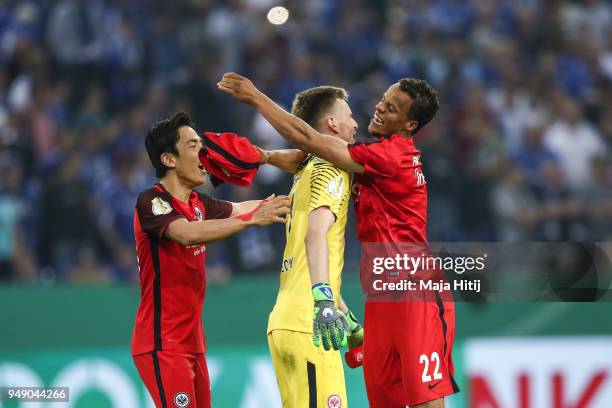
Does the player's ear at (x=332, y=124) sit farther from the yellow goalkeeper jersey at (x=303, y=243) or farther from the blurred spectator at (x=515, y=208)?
the blurred spectator at (x=515, y=208)

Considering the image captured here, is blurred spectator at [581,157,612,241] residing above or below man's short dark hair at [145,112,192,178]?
above

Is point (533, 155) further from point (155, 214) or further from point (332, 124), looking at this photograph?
point (155, 214)

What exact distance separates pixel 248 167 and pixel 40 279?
17.8 ft

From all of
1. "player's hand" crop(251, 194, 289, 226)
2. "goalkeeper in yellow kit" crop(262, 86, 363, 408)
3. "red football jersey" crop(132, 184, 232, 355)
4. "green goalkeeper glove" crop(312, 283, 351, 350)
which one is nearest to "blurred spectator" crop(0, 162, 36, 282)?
"red football jersey" crop(132, 184, 232, 355)

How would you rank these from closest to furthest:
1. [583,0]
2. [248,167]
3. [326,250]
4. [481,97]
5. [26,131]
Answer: [326,250] → [248,167] → [26,131] → [481,97] → [583,0]

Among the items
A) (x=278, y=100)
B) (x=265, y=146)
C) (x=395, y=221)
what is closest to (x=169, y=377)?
(x=395, y=221)

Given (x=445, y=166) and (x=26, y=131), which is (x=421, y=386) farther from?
(x=26, y=131)

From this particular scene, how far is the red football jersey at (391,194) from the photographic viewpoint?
5781 mm

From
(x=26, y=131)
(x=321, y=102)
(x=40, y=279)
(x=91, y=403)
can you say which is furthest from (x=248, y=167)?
(x=26, y=131)

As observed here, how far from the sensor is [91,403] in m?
8.69

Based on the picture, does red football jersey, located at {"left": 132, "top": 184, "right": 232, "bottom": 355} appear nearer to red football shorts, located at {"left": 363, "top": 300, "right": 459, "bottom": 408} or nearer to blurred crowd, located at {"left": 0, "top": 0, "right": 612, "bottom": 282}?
red football shorts, located at {"left": 363, "top": 300, "right": 459, "bottom": 408}

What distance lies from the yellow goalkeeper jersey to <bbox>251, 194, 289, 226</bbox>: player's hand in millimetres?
140

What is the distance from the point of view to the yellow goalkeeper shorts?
5.57 m

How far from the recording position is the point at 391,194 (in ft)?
19.2
